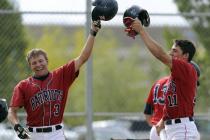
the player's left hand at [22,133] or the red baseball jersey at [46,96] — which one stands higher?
the red baseball jersey at [46,96]

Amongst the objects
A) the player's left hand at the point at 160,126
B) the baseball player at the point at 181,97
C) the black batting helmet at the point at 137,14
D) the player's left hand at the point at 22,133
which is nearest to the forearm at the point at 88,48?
the black batting helmet at the point at 137,14

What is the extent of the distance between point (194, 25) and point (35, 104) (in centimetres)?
429

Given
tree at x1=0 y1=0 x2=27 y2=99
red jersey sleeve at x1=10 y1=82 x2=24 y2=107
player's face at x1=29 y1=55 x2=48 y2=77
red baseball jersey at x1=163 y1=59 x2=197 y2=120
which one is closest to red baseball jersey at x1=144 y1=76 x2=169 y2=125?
red baseball jersey at x1=163 y1=59 x2=197 y2=120

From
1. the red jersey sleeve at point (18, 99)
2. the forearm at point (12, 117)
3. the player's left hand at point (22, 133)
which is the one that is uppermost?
the red jersey sleeve at point (18, 99)

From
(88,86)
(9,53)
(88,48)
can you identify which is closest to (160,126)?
(88,48)

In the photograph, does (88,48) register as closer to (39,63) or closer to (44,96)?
(39,63)

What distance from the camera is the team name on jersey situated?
29.8ft

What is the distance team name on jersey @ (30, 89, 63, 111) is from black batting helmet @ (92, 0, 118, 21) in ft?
3.16

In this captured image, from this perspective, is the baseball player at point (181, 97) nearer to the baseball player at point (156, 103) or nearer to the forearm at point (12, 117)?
the baseball player at point (156, 103)

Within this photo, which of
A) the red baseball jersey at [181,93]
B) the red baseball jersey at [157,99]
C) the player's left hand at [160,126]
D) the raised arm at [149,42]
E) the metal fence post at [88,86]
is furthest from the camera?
the metal fence post at [88,86]

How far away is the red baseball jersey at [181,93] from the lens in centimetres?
879

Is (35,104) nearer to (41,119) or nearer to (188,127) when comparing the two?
(41,119)

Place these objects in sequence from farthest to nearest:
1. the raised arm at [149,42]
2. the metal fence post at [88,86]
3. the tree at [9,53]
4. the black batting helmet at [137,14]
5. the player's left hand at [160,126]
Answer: the tree at [9,53], the metal fence post at [88,86], the player's left hand at [160,126], the black batting helmet at [137,14], the raised arm at [149,42]

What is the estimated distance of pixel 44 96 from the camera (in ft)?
29.8
